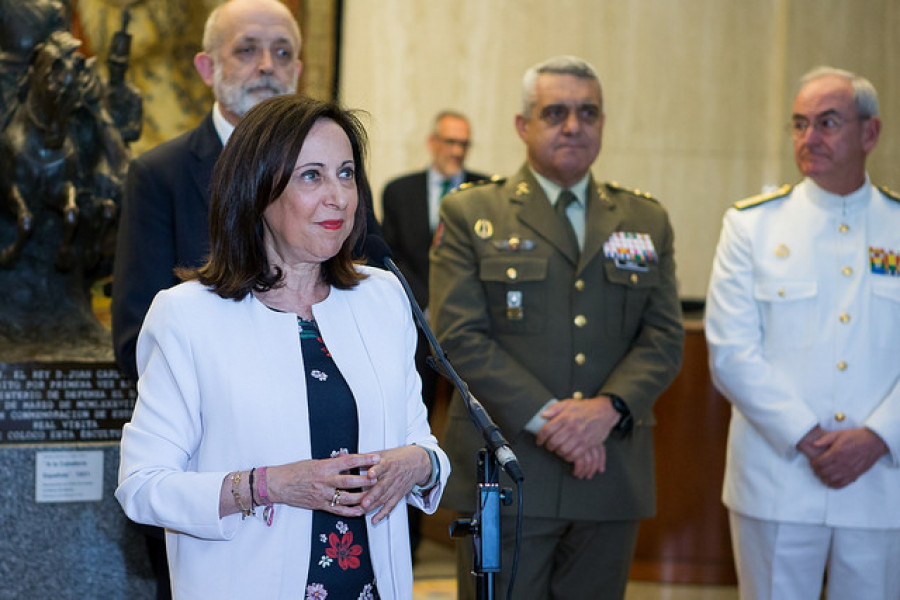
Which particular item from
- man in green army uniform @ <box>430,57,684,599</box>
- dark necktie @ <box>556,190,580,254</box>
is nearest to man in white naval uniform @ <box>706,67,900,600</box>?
man in green army uniform @ <box>430,57,684,599</box>

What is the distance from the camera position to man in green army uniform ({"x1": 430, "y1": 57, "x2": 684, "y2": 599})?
309 cm

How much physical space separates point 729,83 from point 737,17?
1.34 ft

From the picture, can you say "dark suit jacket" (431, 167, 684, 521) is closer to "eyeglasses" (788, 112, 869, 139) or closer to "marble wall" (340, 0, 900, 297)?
"eyeglasses" (788, 112, 869, 139)

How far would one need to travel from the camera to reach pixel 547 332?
3186mm

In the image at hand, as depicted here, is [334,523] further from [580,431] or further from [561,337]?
[561,337]

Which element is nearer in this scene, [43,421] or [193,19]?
[43,421]

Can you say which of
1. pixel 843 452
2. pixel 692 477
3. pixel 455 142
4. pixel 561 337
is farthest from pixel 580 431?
pixel 455 142

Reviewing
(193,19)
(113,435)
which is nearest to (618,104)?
(193,19)

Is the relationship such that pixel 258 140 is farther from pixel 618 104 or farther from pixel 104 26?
pixel 618 104

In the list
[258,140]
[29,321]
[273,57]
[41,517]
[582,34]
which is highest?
[582,34]

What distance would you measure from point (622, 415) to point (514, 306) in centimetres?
42

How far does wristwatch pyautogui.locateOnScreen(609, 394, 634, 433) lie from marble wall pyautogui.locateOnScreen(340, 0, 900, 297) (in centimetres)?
389

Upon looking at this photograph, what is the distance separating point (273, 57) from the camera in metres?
2.98

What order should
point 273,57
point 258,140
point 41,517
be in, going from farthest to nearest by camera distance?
point 41,517 → point 273,57 → point 258,140
